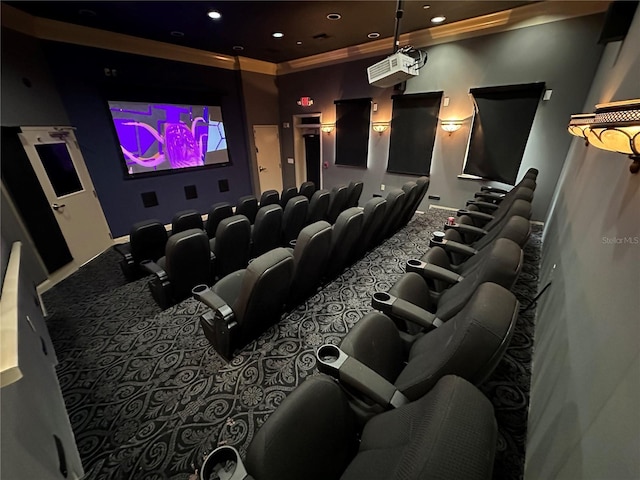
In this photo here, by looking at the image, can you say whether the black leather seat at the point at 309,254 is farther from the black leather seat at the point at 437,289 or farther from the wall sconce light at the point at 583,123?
the wall sconce light at the point at 583,123

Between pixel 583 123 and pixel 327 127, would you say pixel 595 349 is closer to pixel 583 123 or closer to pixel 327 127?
pixel 583 123

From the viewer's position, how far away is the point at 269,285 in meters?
1.43

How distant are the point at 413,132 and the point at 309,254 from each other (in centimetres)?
454

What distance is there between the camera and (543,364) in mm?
1366

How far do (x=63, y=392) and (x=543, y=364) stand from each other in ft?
9.61

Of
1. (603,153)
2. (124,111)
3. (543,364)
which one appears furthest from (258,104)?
(543,364)

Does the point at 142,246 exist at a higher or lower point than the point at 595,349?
lower

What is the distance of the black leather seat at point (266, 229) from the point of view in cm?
255

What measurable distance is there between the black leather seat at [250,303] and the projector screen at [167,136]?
4.51 m

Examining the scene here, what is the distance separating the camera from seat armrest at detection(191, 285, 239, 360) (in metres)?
1.51

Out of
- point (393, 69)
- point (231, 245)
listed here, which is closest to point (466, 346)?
point (231, 245)

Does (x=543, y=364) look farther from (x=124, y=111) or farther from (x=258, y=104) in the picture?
(x=258, y=104)

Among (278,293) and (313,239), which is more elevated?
(313,239)

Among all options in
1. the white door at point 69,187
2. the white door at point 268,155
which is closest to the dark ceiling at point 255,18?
the white door at point 69,187
